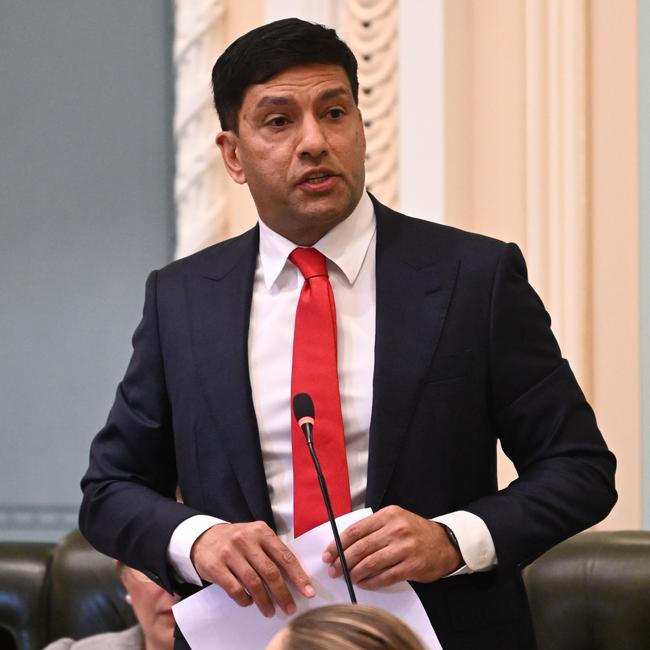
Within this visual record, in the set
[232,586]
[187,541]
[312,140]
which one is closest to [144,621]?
[187,541]

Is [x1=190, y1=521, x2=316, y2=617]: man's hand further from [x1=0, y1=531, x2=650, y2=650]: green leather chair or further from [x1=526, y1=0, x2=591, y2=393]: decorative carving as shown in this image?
[x1=526, y1=0, x2=591, y2=393]: decorative carving

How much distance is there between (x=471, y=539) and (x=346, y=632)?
558mm

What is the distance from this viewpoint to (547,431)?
182 cm

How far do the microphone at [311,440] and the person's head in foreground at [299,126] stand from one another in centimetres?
33

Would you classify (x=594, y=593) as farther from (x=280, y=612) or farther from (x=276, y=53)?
(x=276, y=53)

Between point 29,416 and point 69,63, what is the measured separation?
978mm

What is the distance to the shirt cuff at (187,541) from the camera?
1762 mm

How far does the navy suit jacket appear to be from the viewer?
1.78 m

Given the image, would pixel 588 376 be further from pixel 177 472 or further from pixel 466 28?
pixel 177 472

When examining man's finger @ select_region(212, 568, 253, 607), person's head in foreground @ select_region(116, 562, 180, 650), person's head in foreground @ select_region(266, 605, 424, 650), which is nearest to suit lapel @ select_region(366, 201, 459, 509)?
man's finger @ select_region(212, 568, 253, 607)

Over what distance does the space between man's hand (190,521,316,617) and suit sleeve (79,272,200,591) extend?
0.16 metres

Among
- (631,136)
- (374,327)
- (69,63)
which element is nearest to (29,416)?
(69,63)

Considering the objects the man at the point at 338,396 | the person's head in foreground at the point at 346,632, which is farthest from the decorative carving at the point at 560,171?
the person's head in foreground at the point at 346,632

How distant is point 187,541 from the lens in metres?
1.76
